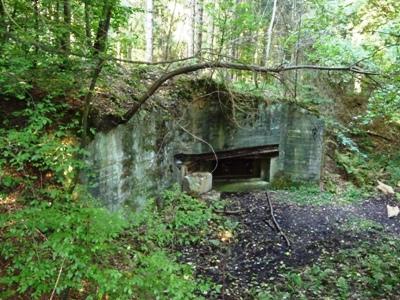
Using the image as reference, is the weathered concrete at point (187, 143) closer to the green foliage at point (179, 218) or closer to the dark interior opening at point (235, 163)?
the dark interior opening at point (235, 163)

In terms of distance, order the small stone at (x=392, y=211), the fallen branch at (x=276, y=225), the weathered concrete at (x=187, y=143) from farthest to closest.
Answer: the small stone at (x=392, y=211)
the fallen branch at (x=276, y=225)
the weathered concrete at (x=187, y=143)

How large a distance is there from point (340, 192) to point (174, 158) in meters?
4.43

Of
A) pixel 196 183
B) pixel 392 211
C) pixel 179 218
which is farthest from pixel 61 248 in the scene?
pixel 392 211

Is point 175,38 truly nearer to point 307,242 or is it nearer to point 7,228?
point 307,242

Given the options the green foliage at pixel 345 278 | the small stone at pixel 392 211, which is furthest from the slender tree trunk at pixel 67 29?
the small stone at pixel 392 211

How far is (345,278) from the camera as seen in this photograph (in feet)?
15.9

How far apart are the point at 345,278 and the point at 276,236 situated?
4.96 feet

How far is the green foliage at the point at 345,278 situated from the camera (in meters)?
4.44

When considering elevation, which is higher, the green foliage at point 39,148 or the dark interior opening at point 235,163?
the green foliage at point 39,148

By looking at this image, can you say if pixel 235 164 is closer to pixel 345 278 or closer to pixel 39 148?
pixel 345 278

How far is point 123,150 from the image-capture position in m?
5.28

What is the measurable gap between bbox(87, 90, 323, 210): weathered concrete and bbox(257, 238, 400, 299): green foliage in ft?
7.35

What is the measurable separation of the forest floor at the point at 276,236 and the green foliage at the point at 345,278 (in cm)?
22

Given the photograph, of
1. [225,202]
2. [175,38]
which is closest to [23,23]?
[225,202]
